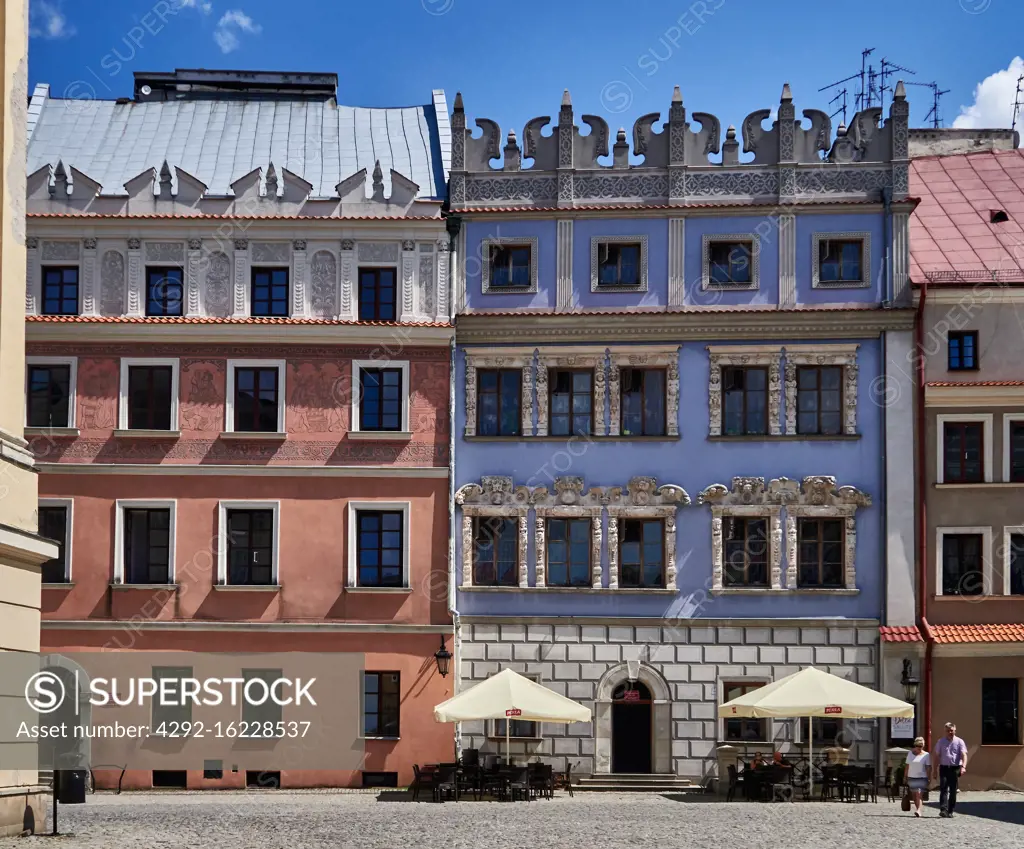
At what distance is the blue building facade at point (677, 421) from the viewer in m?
36.9

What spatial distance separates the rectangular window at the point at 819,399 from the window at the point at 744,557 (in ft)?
7.89

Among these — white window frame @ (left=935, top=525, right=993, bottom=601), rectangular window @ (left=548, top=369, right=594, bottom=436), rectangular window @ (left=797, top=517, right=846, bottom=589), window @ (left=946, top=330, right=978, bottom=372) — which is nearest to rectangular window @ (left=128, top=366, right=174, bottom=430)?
rectangular window @ (left=548, top=369, right=594, bottom=436)

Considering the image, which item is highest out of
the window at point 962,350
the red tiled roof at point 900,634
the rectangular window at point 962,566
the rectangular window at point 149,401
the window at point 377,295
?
the window at point 377,295

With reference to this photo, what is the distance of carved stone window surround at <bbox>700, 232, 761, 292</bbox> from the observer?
124 ft

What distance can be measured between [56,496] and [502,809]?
13195 mm

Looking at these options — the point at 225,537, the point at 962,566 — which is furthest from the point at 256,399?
the point at 962,566

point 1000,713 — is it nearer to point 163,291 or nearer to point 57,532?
point 163,291

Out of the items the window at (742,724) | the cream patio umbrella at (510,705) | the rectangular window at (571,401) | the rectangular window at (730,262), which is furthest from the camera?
the rectangular window at (730,262)

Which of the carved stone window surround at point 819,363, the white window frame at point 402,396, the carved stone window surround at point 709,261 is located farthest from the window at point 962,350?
the white window frame at point 402,396

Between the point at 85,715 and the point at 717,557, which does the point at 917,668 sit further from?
the point at 85,715

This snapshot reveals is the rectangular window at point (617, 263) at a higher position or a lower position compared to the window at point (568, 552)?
higher

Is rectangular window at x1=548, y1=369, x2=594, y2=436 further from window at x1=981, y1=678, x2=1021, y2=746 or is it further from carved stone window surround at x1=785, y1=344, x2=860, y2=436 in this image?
window at x1=981, y1=678, x2=1021, y2=746

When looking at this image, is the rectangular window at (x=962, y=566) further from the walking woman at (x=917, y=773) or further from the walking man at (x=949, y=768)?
the walking man at (x=949, y=768)

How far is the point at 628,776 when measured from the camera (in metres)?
36.5
